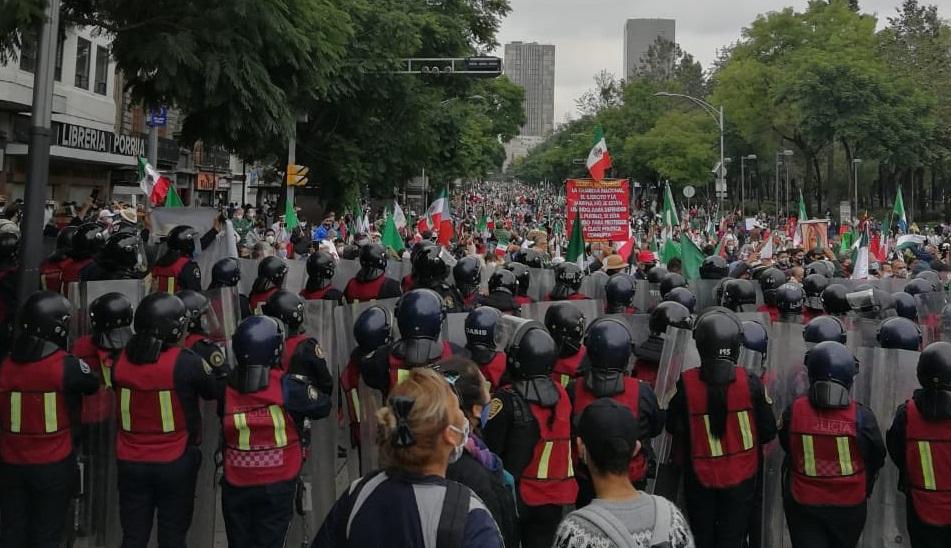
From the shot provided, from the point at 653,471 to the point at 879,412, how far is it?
4.48ft

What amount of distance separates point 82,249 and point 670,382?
574 cm

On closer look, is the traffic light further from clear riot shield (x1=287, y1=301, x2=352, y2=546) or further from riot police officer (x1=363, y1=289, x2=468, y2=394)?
riot police officer (x1=363, y1=289, x2=468, y2=394)

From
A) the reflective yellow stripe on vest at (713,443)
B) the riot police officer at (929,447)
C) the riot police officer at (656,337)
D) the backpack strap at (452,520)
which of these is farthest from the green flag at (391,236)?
the backpack strap at (452,520)

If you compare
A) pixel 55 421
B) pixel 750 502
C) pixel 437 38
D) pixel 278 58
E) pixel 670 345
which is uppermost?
pixel 437 38

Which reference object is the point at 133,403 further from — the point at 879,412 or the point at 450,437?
the point at 879,412

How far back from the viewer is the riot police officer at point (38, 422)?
5.32m

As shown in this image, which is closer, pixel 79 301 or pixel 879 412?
pixel 879 412

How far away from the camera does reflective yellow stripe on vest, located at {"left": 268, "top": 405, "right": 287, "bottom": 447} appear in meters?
5.12

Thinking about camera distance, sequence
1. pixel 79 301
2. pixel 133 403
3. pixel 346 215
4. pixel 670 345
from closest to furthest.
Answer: pixel 133 403
pixel 670 345
pixel 79 301
pixel 346 215

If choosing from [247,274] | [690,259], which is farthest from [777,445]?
[690,259]

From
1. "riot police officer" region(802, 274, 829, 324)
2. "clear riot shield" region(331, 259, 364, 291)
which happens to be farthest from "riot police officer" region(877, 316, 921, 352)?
"clear riot shield" region(331, 259, 364, 291)

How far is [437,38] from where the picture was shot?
1071 inches

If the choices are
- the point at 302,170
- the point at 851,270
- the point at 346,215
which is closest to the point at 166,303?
the point at 851,270

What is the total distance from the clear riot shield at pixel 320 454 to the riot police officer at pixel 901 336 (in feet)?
12.1
